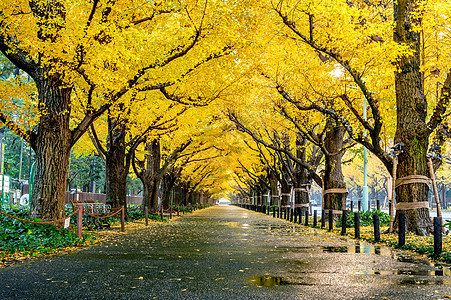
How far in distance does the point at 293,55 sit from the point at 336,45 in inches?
119

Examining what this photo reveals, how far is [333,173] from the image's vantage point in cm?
2125

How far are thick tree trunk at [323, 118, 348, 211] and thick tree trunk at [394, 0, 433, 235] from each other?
6.66 meters

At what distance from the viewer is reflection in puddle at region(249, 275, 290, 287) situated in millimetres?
6027

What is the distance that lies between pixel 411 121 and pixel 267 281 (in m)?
9.56

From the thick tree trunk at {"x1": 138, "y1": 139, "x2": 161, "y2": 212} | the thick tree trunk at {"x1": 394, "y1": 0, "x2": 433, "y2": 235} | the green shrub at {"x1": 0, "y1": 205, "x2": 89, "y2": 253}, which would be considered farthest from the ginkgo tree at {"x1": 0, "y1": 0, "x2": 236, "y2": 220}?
the thick tree trunk at {"x1": 138, "y1": 139, "x2": 161, "y2": 212}

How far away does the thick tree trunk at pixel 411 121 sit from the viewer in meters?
13.4

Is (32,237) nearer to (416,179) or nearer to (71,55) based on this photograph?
(71,55)

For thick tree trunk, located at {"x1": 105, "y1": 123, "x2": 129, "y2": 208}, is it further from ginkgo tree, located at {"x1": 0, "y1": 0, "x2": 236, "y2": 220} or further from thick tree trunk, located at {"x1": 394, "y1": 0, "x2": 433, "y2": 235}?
thick tree trunk, located at {"x1": 394, "y1": 0, "x2": 433, "y2": 235}

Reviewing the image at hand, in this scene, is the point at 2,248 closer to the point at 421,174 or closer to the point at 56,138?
the point at 56,138

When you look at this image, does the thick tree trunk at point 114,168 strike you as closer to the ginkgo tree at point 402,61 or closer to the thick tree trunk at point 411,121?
the ginkgo tree at point 402,61

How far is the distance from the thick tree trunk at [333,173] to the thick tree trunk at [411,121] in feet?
21.8

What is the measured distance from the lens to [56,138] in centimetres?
1282

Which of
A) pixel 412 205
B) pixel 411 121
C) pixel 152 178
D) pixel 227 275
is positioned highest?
pixel 411 121

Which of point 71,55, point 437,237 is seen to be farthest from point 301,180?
point 71,55
